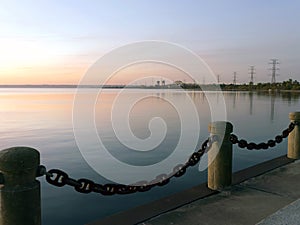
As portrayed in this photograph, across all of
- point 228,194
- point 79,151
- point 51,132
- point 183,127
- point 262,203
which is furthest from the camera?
point 183,127

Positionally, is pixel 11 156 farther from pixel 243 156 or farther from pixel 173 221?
pixel 243 156

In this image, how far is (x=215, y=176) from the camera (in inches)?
195

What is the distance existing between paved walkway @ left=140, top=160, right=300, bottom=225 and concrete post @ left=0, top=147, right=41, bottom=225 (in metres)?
1.45

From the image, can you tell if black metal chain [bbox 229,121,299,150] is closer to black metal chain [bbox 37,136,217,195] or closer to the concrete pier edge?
black metal chain [bbox 37,136,217,195]

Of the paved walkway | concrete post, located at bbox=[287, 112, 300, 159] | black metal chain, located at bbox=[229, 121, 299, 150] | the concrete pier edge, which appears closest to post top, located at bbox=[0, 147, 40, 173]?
the concrete pier edge

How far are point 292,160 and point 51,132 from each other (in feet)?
38.1

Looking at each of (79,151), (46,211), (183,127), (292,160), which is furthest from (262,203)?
(183,127)

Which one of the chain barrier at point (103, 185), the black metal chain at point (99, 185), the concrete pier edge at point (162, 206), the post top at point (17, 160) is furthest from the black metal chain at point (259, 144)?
the post top at point (17, 160)

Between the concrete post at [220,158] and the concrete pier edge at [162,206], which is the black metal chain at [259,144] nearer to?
the concrete post at [220,158]

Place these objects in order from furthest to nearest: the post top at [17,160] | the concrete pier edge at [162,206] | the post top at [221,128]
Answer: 1. the post top at [221,128]
2. the concrete pier edge at [162,206]
3. the post top at [17,160]

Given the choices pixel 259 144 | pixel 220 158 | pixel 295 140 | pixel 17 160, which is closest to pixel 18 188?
pixel 17 160

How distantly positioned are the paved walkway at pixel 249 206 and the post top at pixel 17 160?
62.3 inches

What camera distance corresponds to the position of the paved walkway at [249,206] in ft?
11.4

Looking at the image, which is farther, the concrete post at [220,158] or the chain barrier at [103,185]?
the concrete post at [220,158]
